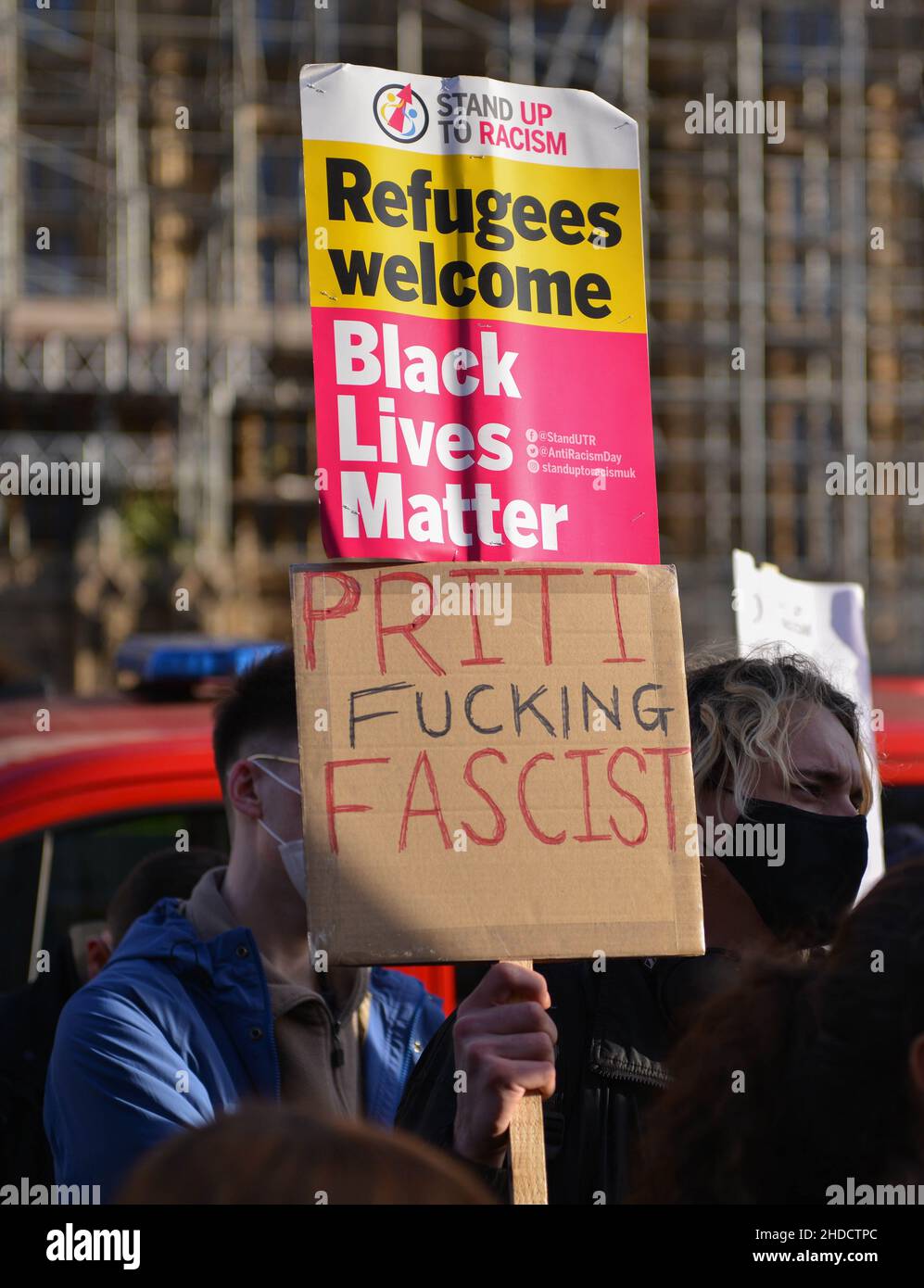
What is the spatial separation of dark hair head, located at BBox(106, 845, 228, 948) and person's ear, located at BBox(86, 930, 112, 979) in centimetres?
2

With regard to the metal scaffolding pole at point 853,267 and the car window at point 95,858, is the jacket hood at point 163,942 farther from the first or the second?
the metal scaffolding pole at point 853,267

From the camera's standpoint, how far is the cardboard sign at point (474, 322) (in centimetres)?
184

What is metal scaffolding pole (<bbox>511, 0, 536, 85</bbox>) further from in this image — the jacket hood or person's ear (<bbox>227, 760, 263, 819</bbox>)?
the jacket hood

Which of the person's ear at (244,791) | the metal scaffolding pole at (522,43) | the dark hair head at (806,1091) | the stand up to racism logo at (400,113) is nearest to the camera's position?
the dark hair head at (806,1091)

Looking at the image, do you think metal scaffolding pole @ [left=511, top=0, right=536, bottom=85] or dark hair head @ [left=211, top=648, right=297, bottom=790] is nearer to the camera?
dark hair head @ [left=211, top=648, right=297, bottom=790]

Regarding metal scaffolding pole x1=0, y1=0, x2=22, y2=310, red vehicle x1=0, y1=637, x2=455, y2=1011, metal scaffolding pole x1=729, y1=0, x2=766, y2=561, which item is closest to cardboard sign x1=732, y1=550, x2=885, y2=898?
red vehicle x1=0, y1=637, x2=455, y2=1011

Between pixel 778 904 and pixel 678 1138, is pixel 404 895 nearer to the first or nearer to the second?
pixel 678 1138

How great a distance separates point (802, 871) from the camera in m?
2.11

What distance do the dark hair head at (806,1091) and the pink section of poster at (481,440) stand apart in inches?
23.3

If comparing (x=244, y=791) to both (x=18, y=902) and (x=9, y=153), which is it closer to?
(x=18, y=902)

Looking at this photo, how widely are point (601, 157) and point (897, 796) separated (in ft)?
6.34

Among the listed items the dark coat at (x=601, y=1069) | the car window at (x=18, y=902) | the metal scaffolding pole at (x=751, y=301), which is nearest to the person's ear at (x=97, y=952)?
the car window at (x=18, y=902)

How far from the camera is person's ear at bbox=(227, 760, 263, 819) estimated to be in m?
2.24

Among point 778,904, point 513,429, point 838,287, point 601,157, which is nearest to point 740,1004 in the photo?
point 778,904
